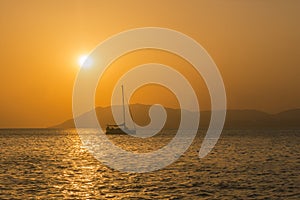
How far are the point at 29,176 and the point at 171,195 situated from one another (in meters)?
22.4

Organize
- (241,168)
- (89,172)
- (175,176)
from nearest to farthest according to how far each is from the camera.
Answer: (175,176) → (89,172) → (241,168)

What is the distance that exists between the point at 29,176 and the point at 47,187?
35.0ft

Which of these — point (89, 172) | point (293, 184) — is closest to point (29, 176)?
point (89, 172)

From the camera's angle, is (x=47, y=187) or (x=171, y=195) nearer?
(x=171, y=195)

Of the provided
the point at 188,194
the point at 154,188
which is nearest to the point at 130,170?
the point at 154,188

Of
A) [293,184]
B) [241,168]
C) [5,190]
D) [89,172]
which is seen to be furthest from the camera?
[241,168]

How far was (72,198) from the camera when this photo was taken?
41.4m

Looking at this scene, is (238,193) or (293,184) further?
(293,184)

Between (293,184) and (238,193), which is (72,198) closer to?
(238,193)

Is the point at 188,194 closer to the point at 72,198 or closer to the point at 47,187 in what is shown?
the point at 72,198

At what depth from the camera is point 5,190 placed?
149 feet

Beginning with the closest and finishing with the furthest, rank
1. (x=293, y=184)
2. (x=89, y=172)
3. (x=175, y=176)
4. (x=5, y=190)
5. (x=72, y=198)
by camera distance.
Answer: (x=72, y=198), (x=5, y=190), (x=293, y=184), (x=175, y=176), (x=89, y=172)

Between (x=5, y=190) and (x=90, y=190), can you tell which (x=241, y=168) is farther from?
(x=5, y=190)

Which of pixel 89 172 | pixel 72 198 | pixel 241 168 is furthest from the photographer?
pixel 241 168
